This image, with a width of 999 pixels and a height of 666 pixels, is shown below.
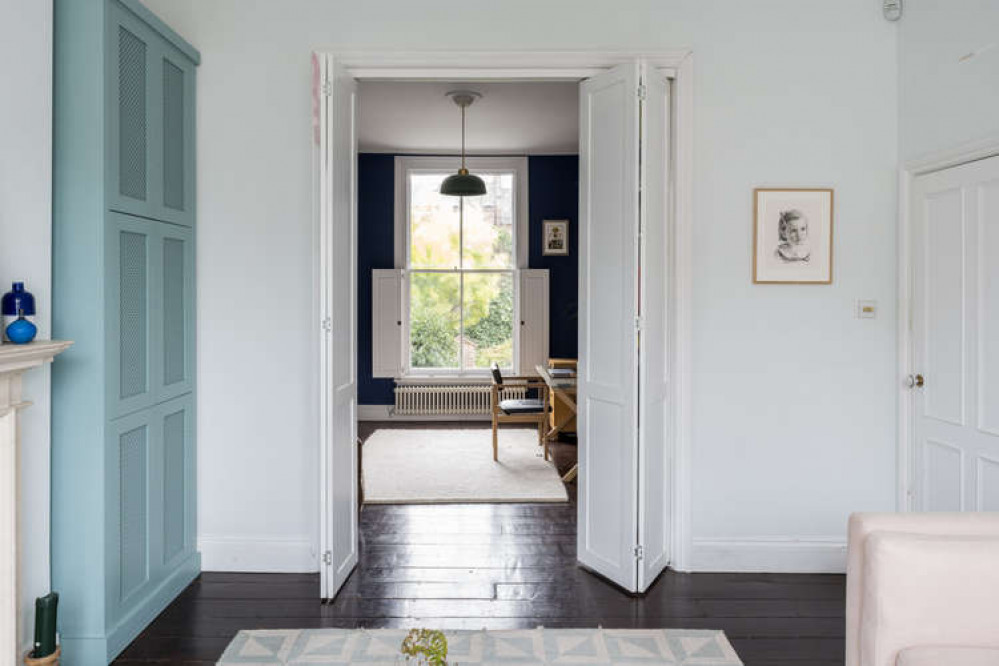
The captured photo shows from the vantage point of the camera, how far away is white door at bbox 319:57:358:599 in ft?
10.0

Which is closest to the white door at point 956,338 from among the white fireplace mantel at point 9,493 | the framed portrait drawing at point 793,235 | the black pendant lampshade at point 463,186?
the framed portrait drawing at point 793,235

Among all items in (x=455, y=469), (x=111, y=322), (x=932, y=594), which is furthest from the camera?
(x=455, y=469)

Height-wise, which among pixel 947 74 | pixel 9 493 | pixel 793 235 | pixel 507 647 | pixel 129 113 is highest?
pixel 947 74

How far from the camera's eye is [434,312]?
7.95 m

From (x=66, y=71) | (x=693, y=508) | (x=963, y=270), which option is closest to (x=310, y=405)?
(x=66, y=71)

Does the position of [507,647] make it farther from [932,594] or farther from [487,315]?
[487,315]

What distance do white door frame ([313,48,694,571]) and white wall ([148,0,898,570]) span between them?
6 centimetres

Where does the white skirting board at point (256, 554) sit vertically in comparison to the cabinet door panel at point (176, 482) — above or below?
below

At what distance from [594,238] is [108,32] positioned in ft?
7.34

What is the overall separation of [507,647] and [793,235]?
7.97 feet

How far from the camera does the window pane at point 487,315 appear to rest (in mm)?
7953

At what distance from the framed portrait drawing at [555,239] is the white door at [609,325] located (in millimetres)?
4434

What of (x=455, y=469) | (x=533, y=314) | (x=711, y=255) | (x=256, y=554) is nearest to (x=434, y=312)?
(x=533, y=314)

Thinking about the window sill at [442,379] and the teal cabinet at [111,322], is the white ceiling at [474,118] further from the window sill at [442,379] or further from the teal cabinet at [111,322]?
the window sill at [442,379]
